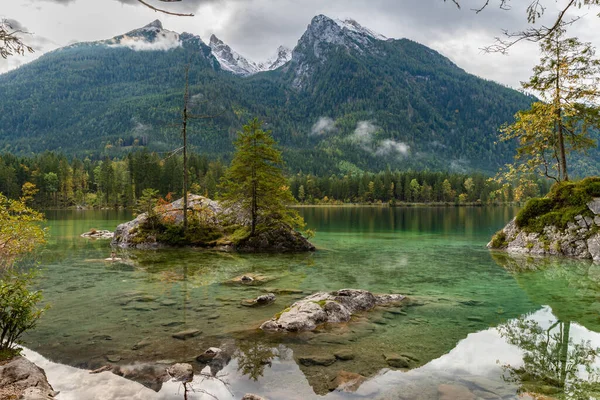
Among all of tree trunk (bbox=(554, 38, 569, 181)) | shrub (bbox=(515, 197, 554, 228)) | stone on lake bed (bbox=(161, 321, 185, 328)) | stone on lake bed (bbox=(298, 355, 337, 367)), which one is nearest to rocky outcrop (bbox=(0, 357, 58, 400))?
stone on lake bed (bbox=(161, 321, 185, 328))

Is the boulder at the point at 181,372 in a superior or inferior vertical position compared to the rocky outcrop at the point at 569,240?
inferior

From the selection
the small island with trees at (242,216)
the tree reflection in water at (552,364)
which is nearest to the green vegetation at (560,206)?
the small island with trees at (242,216)

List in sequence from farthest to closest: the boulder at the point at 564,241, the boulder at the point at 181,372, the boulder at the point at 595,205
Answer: the boulder at the point at 595,205 → the boulder at the point at 564,241 → the boulder at the point at 181,372

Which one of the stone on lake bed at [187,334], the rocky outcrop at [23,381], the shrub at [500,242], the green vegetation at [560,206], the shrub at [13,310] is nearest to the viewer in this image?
the rocky outcrop at [23,381]

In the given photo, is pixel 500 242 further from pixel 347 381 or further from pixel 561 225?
pixel 347 381

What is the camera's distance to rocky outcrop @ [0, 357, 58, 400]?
23.6 ft

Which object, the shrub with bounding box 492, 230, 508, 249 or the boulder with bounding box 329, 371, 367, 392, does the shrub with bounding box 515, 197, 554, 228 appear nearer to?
the shrub with bounding box 492, 230, 508, 249

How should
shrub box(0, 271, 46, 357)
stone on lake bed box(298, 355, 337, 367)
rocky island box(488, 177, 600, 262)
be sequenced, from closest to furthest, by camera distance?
shrub box(0, 271, 46, 357)
stone on lake bed box(298, 355, 337, 367)
rocky island box(488, 177, 600, 262)

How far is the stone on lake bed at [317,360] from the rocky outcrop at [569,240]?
24.9 metres

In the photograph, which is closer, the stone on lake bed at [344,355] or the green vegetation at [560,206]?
the stone on lake bed at [344,355]

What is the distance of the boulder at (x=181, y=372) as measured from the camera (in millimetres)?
8487

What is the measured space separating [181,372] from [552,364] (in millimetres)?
8840

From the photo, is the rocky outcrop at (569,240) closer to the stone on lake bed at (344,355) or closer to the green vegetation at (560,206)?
the green vegetation at (560,206)

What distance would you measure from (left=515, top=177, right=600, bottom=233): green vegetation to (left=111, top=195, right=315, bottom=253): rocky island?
18.2 m
